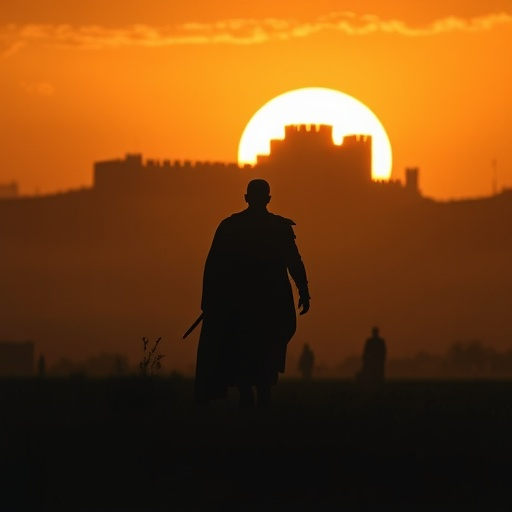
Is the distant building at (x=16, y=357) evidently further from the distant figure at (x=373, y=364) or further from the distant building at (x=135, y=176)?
the distant building at (x=135, y=176)

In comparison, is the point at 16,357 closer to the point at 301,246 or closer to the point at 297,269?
the point at 301,246

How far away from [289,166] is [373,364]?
121m

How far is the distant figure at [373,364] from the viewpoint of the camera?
36494 mm

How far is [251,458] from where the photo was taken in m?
13.0

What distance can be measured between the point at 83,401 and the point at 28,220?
14655 cm

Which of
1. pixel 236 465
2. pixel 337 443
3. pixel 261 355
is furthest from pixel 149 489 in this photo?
pixel 261 355

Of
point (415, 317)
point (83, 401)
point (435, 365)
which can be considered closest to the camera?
point (83, 401)

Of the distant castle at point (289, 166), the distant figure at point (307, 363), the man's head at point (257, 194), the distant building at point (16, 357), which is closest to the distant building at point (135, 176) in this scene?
the distant castle at point (289, 166)

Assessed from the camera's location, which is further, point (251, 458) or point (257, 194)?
point (257, 194)

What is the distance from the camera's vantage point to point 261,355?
17000mm

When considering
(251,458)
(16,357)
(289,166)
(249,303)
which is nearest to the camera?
(251,458)

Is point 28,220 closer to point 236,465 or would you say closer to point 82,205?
point 82,205

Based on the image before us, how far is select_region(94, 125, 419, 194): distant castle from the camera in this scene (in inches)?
6191

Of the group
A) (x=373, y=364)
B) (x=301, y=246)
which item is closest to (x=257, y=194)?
(x=373, y=364)
